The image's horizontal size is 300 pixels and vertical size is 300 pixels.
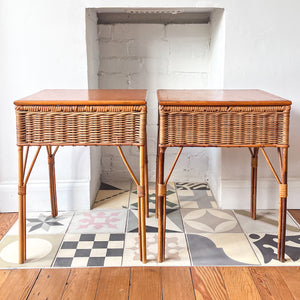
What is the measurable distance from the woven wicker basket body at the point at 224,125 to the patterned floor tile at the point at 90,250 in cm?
52

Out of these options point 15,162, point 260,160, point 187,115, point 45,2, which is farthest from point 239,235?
point 45,2

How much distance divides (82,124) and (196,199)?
1.01m

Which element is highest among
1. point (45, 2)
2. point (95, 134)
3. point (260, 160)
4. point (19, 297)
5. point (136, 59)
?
point (45, 2)

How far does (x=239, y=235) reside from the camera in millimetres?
1955

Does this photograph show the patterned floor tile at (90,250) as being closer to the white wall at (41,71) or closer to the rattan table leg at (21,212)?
the rattan table leg at (21,212)

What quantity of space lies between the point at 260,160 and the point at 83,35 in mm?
1099

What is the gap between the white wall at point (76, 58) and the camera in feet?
6.90

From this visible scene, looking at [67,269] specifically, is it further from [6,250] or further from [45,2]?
[45,2]

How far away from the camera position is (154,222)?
2.10 m

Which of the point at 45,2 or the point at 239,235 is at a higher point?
the point at 45,2

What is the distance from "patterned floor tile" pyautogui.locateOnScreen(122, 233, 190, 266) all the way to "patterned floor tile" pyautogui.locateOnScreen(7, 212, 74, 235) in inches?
13.3

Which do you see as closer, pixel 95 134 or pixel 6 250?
pixel 95 134

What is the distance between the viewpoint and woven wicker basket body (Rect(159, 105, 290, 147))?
5.28 feet

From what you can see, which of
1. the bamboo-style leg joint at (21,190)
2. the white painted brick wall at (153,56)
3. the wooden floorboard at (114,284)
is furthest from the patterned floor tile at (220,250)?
the white painted brick wall at (153,56)
